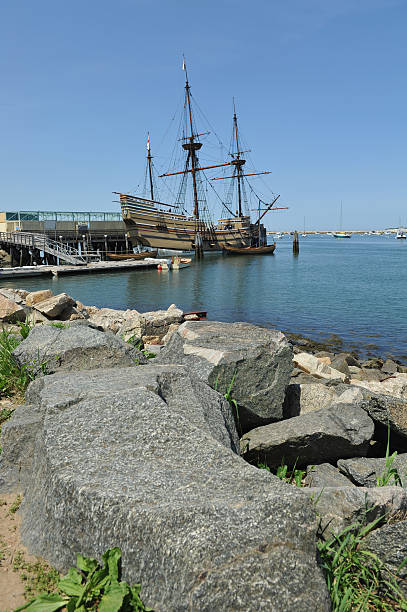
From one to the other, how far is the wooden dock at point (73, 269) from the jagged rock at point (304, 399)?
40622mm

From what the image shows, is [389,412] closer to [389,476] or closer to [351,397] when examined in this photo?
[351,397]

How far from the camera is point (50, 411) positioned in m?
3.72

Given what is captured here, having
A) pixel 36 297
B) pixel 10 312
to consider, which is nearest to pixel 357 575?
pixel 10 312

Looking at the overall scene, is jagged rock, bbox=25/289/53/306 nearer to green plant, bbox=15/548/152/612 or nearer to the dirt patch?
the dirt patch

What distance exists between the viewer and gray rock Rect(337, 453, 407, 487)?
4516 millimetres

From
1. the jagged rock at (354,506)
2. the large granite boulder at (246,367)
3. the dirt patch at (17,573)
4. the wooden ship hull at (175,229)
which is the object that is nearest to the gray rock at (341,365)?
the large granite boulder at (246,367)

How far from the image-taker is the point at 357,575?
118 inches

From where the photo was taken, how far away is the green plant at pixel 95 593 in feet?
8.25

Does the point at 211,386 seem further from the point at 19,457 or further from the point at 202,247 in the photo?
the point at 202,247

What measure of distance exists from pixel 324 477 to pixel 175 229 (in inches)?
2784

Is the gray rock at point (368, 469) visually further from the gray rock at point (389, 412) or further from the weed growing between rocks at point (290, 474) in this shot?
the gray rock at point (389, 412)

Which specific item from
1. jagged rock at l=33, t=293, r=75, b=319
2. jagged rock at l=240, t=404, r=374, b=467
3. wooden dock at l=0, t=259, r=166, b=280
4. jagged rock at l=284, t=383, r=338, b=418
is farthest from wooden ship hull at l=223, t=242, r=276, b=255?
jagged rock at l=240, t=404, r=374, b=467

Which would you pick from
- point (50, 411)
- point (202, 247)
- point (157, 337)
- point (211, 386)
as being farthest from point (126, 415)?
point (202, 247)

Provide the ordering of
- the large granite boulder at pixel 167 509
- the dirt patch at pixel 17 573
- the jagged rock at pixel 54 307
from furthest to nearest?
the jagged rock at pixel 54 307, the dirt patch at pixel 17 573, the large granite boulder at pixel 167 509
